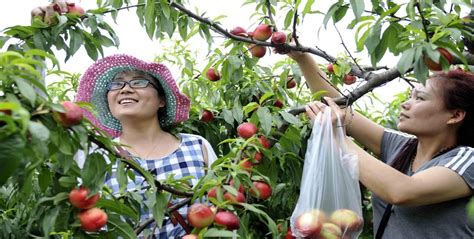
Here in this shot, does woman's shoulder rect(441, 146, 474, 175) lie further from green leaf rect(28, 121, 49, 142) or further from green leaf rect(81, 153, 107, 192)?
green leaf rect(28, 121, 49, 142)

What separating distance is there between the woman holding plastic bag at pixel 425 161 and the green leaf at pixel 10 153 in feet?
3.82

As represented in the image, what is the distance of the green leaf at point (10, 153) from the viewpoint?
1340mm

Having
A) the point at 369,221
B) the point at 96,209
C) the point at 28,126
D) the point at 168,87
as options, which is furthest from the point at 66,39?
the point at 369,221

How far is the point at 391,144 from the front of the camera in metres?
→ 2.50

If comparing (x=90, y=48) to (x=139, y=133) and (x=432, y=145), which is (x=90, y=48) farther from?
(x=432, y=145)

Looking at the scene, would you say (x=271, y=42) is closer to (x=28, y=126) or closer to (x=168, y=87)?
(x=168, y=87)

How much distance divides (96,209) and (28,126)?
21.6 inches

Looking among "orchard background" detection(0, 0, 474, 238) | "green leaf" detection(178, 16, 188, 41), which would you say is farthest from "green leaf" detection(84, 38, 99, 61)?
"green leaf" detection(178, 16, 188, 41)

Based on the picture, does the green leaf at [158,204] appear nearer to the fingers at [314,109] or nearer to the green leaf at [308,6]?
the fingers at [314,109]

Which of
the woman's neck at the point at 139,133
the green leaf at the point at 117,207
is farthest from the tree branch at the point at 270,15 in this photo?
the green leaf at the point at 117,207

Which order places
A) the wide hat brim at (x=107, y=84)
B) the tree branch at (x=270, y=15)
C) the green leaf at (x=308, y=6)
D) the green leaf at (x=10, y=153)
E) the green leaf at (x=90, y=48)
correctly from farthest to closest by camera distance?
the wide hat brim at (x=107, y=84) < the tree branch at (x=270, y=15) < the green leaf at (x=90, y=48) < the green leaf at (x=308, y=6) < the green leaf at (x=10, y=153)

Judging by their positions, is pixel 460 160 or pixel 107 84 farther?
pixel 107 84

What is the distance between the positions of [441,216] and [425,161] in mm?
207

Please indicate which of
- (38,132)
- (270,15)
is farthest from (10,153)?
(270,15)
